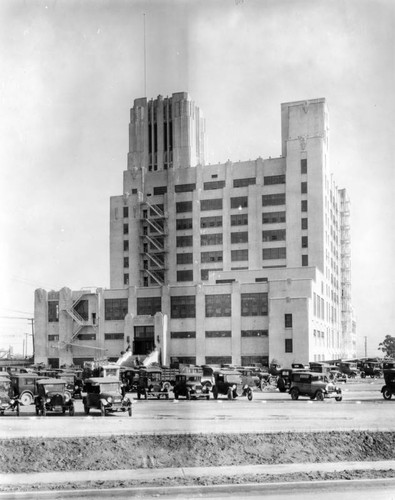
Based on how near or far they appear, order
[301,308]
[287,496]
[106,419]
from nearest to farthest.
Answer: [287,496], [106,419], [301,308]

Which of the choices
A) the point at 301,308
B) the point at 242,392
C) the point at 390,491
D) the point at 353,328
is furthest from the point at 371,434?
the point at 353,328

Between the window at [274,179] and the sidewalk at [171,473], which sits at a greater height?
the window at [274,179]

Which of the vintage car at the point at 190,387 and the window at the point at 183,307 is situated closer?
the vintage car at the point at 190,387

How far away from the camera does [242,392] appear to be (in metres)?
41.5

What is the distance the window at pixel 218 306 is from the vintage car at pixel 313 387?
4577 centimetres

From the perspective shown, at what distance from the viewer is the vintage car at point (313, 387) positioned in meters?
40.6

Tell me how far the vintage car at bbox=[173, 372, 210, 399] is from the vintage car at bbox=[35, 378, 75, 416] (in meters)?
10.4

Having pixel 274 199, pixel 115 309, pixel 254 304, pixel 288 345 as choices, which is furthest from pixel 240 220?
pixel 288 345

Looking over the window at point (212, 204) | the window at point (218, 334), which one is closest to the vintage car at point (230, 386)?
the window at point (218, 334)

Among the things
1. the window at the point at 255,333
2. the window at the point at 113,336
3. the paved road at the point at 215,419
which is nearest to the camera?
the paved road at the point at 215,419

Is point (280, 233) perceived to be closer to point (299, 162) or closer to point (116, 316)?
point (299, 162)

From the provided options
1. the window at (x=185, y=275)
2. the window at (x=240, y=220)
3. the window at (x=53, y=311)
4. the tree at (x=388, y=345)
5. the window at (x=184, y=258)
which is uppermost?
the window at (x=240, y=220)

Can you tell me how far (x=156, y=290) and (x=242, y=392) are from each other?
51.8 metres

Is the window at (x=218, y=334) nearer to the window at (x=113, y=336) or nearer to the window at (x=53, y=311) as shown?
the window at (x=113, y=336)
